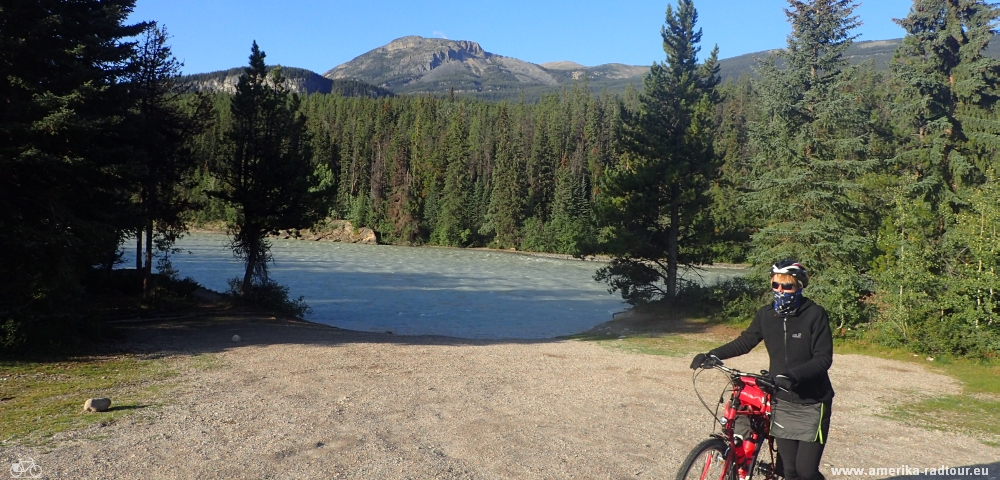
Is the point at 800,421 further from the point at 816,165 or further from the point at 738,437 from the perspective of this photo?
the point at 816,165

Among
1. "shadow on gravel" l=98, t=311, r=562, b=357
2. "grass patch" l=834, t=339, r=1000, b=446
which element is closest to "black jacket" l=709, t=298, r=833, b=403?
"grass patch" l=834, t=339, r=1000, b=446

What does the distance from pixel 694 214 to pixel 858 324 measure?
723 cm

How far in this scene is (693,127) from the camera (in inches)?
947

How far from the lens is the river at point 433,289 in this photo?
2592cm

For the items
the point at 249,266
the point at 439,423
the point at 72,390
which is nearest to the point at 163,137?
the point at 249,266

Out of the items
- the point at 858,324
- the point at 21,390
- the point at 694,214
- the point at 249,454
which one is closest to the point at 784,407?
the point at 249,454

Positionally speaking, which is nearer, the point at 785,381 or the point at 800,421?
the point at 785,381

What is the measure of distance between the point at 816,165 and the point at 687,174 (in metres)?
5.84

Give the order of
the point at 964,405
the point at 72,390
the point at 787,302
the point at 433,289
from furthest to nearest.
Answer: the point at 433,289
the point at 964,405
the point at 72,390
the point at 787,302

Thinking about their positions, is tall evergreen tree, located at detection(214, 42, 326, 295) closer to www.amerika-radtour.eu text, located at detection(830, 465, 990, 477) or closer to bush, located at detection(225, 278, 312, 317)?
bush, located at detection(225, 278, 312, 317)

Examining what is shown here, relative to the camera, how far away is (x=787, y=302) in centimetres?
440

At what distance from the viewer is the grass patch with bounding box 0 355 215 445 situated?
7094mm

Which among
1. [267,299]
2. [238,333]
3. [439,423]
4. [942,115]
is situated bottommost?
[267,299]

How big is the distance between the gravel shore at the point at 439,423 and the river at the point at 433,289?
36.8 feet
